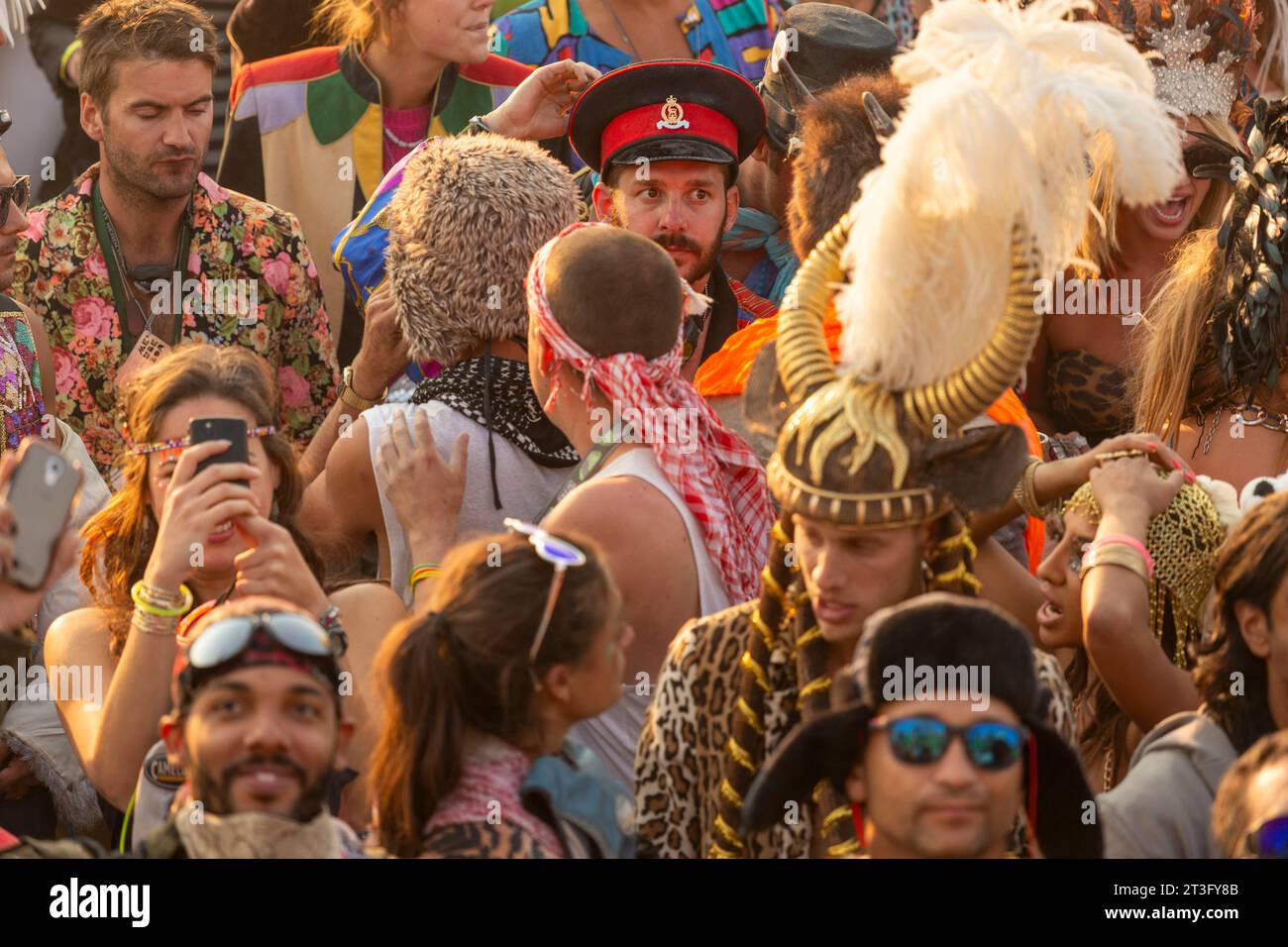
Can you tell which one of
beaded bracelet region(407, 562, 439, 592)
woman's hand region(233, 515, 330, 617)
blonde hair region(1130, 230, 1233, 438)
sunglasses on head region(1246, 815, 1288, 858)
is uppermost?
blonde hair region(1130, 230, 1233, 438)

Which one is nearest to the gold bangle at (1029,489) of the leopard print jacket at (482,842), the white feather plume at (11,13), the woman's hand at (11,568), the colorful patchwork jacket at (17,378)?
the leopard print jacket at (482,842)

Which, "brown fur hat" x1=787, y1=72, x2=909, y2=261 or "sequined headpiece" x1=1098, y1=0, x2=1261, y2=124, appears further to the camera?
"sequined headpiece" x1=1098, y1=0, x2=1261, y2=124

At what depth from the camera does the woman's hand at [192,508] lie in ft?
12.8

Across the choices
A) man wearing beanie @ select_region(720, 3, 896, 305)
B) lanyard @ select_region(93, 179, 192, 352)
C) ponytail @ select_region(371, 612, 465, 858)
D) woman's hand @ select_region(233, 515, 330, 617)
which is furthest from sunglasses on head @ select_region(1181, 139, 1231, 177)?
ponytail @ select_region(371, 612, 465, 858)

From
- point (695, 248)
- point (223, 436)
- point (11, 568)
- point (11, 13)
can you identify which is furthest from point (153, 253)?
point (11, 568)

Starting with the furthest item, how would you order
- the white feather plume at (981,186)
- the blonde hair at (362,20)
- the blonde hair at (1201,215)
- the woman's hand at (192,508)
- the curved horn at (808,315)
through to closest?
the blonde hair at (362,20), the blonde hair at (1201,215), the woman's hand at (192,508), the curved horn at (808,315), the white feather plume at (981,186)

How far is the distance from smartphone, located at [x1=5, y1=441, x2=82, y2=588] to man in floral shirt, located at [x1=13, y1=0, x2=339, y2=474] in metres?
2.17

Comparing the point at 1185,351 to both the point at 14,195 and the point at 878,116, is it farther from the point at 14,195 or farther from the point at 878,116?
the point at 14,195

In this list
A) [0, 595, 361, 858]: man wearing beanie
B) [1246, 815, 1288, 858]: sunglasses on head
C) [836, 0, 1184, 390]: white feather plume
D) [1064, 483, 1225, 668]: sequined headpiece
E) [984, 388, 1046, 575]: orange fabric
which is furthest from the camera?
[984, 388, 1046, 575]: orange fabric

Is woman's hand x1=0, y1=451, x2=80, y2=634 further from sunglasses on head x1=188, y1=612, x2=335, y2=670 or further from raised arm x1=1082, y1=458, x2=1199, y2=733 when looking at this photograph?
raised arm x1=1082, y1=458, x2=1199, y2=733

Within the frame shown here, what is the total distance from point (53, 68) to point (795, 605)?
473cm

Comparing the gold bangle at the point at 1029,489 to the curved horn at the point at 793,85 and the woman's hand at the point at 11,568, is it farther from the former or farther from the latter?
the woman's hand at the point at 11,568

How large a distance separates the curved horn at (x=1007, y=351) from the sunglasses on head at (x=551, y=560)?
2.30 ft

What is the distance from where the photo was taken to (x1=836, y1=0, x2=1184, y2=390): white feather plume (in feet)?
10.9
